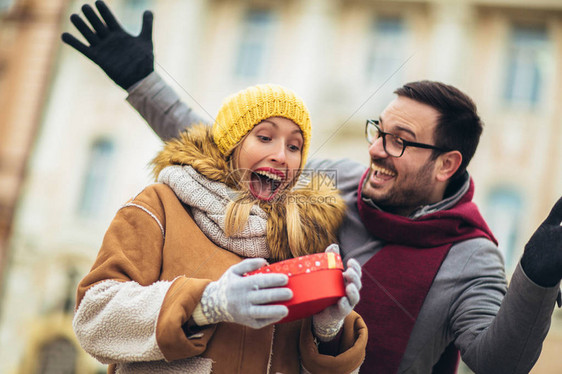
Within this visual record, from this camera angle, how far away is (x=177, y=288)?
1661mm

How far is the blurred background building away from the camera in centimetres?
1027

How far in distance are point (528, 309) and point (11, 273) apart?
33.8 feet

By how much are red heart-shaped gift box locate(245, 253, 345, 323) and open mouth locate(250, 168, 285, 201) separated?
1.39ft

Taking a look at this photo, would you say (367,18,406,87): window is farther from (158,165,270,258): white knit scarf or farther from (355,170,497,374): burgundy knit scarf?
(158,165,270,258): white knit scarf

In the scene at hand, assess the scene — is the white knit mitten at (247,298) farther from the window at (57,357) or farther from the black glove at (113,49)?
the window at (57,357)

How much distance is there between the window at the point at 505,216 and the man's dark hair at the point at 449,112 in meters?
7.54

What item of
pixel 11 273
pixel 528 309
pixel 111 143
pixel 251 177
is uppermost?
pixel 251 177

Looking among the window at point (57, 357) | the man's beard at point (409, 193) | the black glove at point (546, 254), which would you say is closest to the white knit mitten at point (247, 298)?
the black glove at point (546, 254)

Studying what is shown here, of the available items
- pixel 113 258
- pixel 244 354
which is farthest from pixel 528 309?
pixel 113 258

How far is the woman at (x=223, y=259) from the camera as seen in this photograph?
1.64m

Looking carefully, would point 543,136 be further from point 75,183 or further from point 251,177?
point 251,177

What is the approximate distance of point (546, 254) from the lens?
1.75 metres

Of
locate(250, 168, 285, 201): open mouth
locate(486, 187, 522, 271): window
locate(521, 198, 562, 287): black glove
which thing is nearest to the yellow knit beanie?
locate(250, 168, 285, 201): open mouth

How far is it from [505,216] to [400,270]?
8.31m
